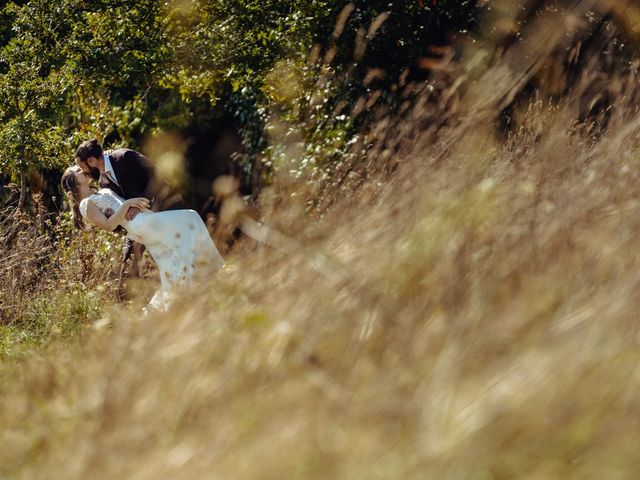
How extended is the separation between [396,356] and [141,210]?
179 inches

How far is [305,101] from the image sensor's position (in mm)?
10242

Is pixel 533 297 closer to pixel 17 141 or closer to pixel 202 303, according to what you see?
pixel 202 303

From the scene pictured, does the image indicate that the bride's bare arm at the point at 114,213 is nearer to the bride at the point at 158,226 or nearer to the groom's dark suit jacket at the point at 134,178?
the bride at the point at 158,226

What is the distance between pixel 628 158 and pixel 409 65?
6.38 meters

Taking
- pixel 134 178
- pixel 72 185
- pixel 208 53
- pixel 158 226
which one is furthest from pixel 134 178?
pixel 208 53

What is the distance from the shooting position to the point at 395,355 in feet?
9.90

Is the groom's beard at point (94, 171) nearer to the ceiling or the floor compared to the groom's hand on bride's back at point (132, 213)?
nearer to the ceiling

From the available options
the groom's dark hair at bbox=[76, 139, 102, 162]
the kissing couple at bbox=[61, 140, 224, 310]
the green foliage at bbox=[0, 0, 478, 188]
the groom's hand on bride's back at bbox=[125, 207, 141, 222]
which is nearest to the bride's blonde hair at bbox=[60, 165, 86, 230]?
the kissing couple at bbox=[61, 140, 224, 310]

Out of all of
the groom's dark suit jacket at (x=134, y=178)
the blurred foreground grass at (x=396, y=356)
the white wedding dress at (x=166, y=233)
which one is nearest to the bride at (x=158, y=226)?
the white wedding dress at (x=166, y=233)

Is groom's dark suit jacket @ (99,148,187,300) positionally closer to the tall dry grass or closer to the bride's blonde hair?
the bride's blonde hair

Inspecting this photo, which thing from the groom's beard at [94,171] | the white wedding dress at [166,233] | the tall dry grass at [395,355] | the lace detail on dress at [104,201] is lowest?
the white wedding dress at [166,233]

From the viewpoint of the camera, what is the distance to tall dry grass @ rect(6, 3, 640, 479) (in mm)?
2518

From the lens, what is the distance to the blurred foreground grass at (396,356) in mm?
2516

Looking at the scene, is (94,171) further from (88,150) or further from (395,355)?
(395,355)
